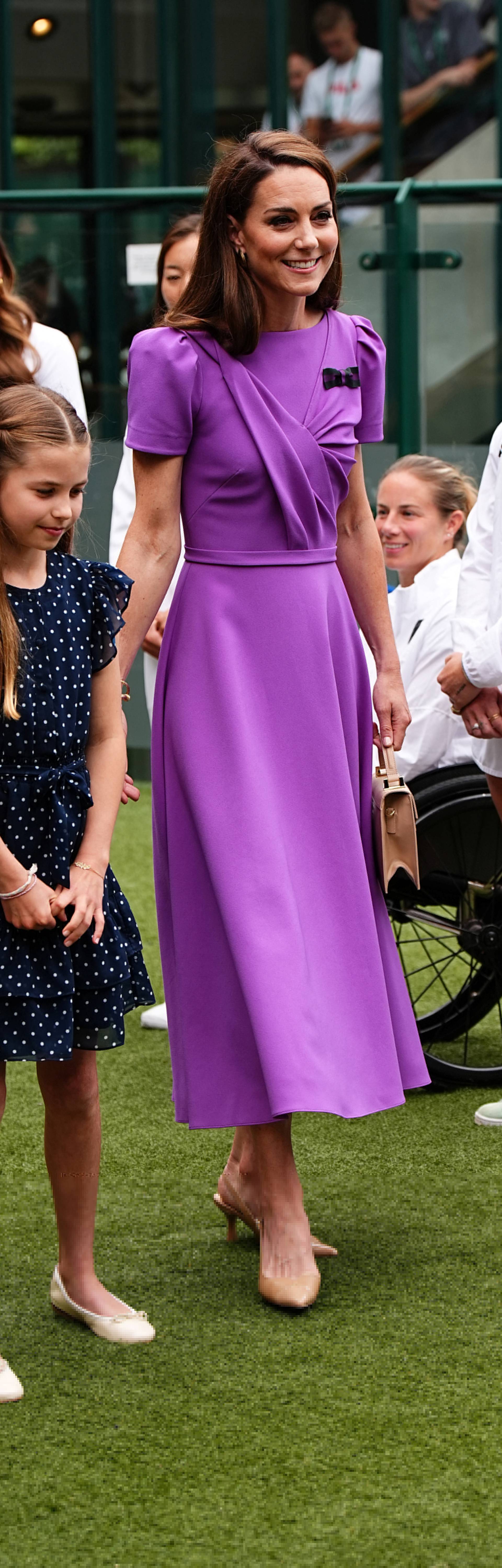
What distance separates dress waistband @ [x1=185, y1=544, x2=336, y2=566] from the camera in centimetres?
Answer: 279

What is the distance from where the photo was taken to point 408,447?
7.52 metres

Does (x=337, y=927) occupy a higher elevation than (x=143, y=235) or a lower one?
lower

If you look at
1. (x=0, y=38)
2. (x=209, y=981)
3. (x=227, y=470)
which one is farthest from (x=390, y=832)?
(x=0, y=38)

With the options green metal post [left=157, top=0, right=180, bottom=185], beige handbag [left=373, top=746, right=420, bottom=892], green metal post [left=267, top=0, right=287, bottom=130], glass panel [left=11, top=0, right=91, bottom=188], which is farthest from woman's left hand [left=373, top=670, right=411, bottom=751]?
glass panel [left=11, top=0, right=91, bottom=188]

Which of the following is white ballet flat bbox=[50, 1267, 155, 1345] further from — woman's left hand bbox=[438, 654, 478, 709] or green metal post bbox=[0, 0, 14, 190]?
green metal post bbox=[0, 0, 14, 190]

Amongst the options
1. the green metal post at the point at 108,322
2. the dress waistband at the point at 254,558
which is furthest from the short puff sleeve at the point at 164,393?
the green metal post at the point at 108,322

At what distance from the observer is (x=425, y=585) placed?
13.6 feet

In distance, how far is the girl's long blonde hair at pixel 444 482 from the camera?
14.4ft

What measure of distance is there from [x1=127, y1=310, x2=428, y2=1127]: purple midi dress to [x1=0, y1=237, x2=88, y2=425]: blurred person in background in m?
0.43

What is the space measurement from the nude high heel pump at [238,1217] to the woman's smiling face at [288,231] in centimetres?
139

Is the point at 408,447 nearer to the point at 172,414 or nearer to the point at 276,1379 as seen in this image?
the point at 172,414

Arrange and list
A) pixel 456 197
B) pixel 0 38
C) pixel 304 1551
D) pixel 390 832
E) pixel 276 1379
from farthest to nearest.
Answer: pixel 0 38, pixel 456 197, pixel 390 832, pixel 276 1379, pixel 304 1551

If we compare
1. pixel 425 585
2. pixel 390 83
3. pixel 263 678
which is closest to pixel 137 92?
pixel 390 83

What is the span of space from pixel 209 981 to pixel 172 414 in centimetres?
84
